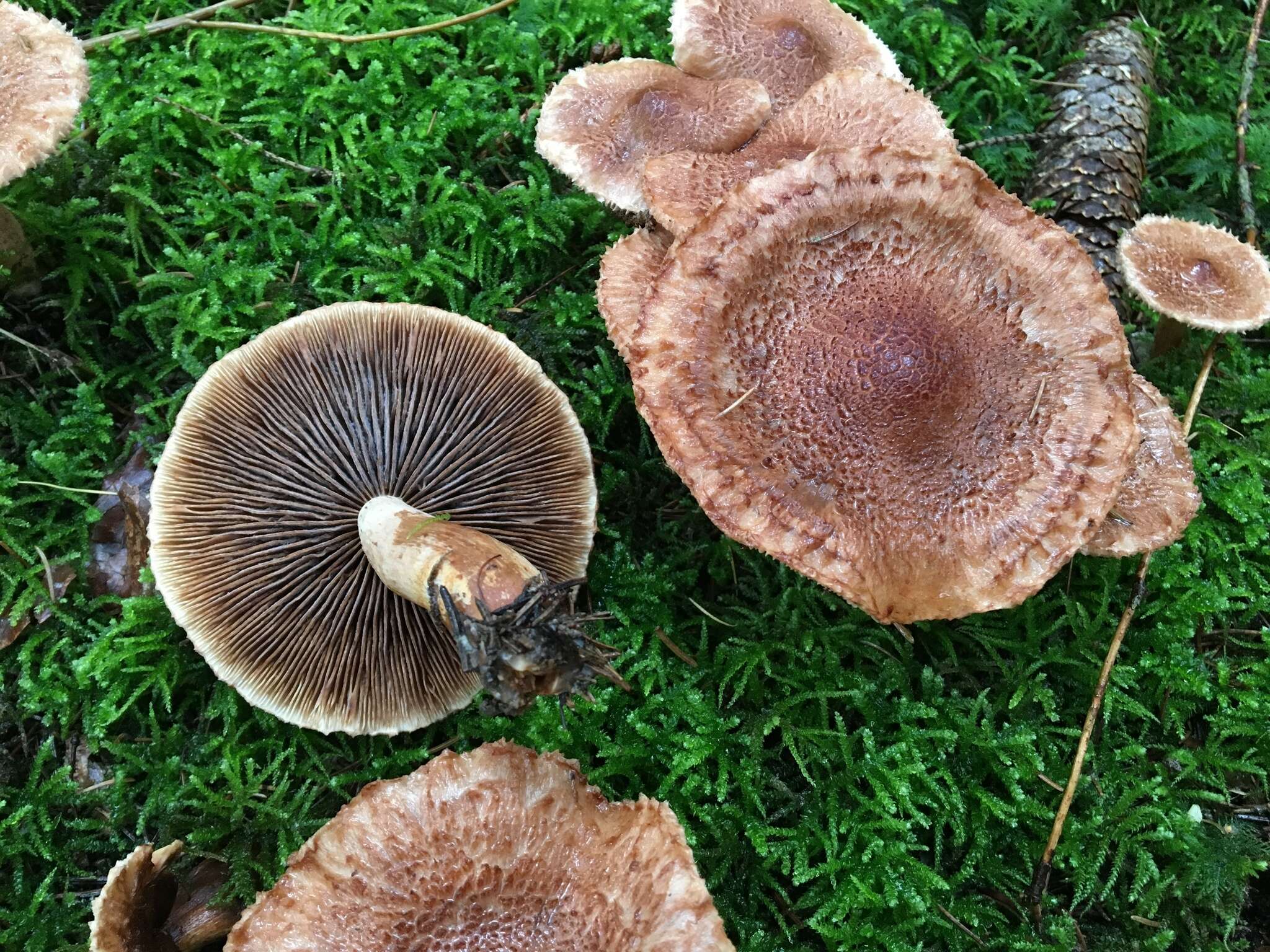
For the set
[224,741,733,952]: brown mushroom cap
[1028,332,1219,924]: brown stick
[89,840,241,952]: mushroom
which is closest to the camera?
[224,741,733,952]: brown mushroom cap

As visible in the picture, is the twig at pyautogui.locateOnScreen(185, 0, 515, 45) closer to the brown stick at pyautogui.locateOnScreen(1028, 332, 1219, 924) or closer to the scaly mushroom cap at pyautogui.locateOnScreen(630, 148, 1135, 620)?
the scaly mushroom cap at pyautogui.locateOnScreen(630, 148, 1135, 620)

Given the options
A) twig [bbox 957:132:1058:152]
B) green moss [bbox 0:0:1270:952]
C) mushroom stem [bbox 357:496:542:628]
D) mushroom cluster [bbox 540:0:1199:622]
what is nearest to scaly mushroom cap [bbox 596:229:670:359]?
mushroom cluster [bbox 540:0:1199:622]

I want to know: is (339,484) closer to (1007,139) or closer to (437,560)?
(437,560)

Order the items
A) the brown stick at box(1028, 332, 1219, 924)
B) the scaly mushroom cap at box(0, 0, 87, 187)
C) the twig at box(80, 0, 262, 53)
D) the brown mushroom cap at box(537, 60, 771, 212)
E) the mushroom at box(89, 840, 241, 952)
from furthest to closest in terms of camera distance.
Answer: the twig at box(80, 0, 262, 53) → the brown mushroom cap at box(537, 60, 771, 212) → the brown stick at box(1028, 332, 1219, 924) → the scaly mushroom cap at box(0, 0, 87, 187) → the mushroom at box(89, 840, 241, 952)

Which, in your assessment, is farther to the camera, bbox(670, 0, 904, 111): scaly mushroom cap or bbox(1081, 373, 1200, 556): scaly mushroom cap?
bbox(670, 0, 904, 111): scaly mushroom cap

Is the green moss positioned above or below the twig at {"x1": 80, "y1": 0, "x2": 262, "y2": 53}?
below

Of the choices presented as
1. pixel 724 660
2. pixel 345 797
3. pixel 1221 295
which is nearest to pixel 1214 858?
pixel 724 660
